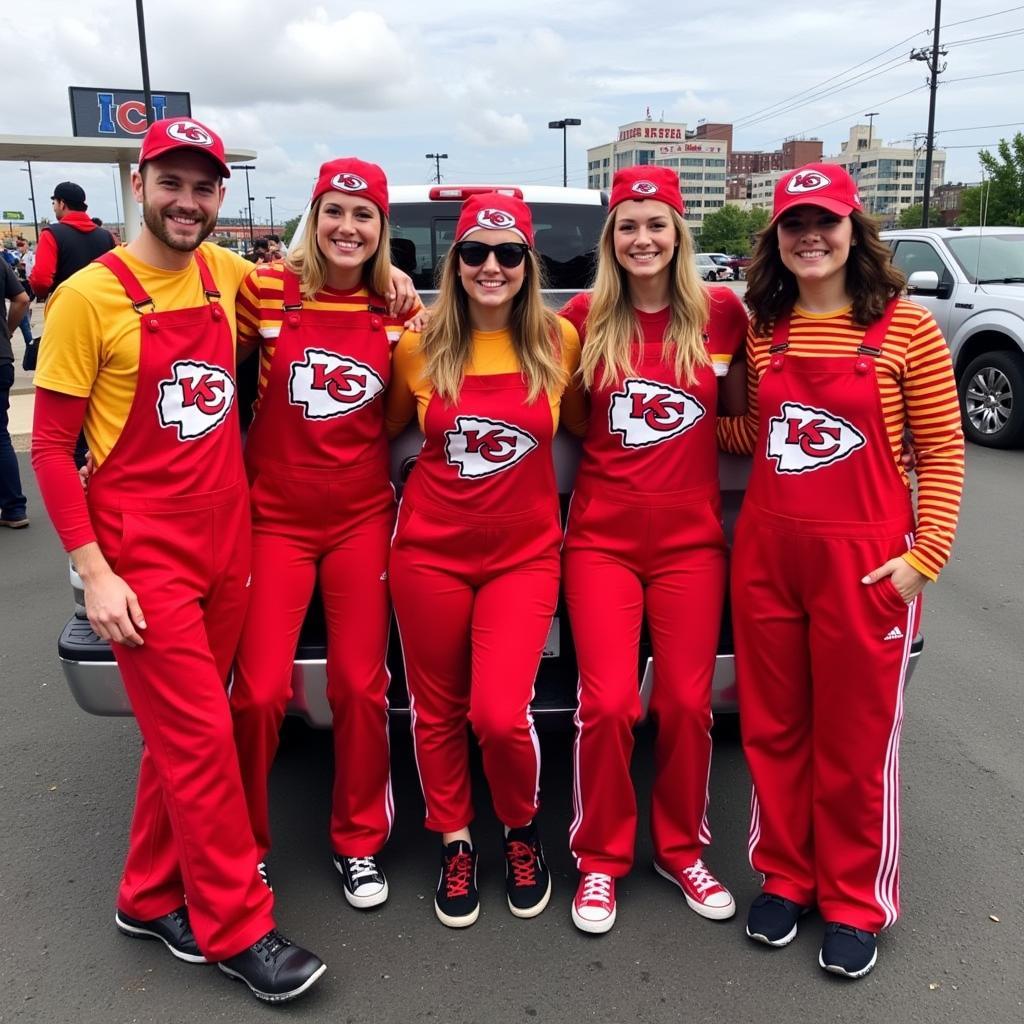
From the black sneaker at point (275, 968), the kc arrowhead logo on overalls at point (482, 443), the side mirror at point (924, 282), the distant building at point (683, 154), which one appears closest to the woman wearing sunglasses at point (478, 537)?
the kc arrowhead logo on overalls at point (482, 443)

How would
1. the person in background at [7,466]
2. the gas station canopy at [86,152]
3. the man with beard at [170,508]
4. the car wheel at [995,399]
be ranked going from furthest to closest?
1. the gas station canopy at [86,152]
2. the car wheel at [995,399]
3. the person in background at [7,466]
4. the man with beard at [170,508]

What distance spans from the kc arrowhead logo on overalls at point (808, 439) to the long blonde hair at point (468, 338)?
0.65 m

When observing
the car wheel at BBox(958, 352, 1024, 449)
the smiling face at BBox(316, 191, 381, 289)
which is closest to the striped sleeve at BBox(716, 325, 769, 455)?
the smiling face at BBox(316, 191, 381, 289)

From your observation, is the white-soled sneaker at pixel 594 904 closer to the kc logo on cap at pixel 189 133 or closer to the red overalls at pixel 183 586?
the red overalls at pixel 183 586

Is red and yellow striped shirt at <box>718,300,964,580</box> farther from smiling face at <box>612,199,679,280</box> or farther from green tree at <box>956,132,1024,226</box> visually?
green tree at <box>956,132,1024,226</box>

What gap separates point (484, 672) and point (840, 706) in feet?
3.18

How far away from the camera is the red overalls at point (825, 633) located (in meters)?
2.55

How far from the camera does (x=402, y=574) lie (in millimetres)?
2820

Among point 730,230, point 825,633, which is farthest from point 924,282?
point 730,230

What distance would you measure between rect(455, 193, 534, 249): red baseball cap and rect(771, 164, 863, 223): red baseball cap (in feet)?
2.39

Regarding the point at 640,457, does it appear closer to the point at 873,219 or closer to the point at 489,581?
the point at 489,581

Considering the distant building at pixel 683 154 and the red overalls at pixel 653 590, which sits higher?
the distant building at pixel 683 154

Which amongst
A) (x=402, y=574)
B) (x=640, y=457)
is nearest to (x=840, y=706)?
(x=640, y=457)

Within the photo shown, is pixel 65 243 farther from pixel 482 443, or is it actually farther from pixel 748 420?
pixel 748 420
